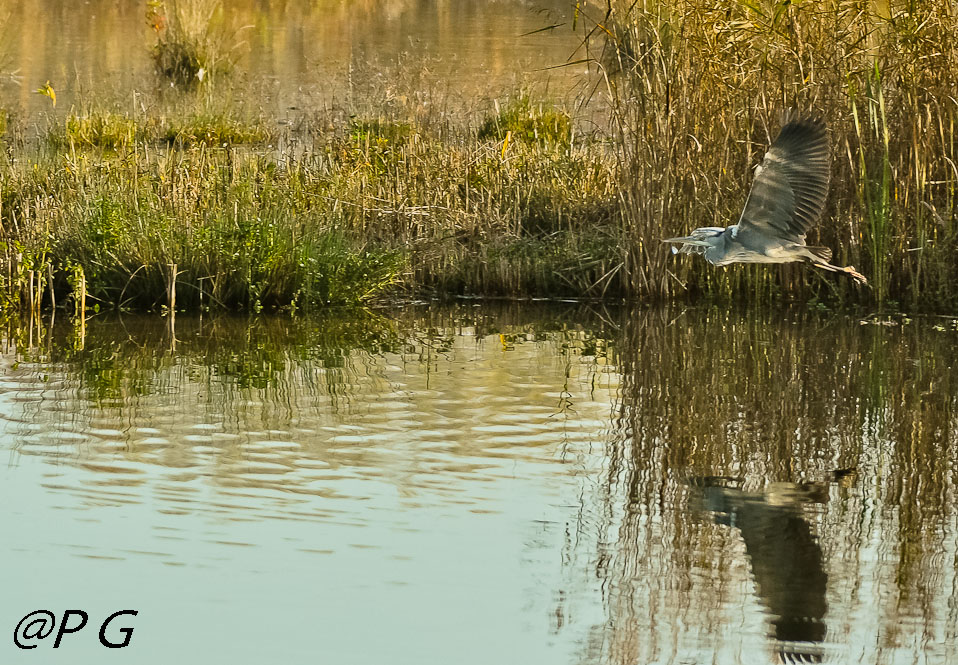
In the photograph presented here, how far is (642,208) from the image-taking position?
954 centimetres

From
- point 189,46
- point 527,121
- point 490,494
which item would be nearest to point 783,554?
point 490,494

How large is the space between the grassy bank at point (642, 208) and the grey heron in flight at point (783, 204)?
75.7 inches

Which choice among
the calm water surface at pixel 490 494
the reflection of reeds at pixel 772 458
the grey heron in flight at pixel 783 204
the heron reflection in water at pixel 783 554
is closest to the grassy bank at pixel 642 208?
the reflection of reeds at pixel 772 458

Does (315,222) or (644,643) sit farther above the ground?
(315,222)

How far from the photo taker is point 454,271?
1035 centimetres

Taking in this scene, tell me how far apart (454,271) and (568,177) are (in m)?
1.28

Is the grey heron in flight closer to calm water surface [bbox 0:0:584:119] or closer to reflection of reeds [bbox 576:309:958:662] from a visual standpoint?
reflection of reeds [bbox 576:309:958:662]

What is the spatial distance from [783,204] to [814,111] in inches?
92.5

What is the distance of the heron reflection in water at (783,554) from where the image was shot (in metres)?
3.98

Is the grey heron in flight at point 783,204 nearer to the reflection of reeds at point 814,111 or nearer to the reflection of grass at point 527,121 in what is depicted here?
the reflection of reeds at point 814,111

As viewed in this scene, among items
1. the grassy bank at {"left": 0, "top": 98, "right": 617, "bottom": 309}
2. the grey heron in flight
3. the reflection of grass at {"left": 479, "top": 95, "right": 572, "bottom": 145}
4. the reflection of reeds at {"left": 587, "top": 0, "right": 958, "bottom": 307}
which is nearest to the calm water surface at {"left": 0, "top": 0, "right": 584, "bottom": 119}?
the reflection of grass at {"left": 479, "top": 95, "right": 572, "bottom": 145}

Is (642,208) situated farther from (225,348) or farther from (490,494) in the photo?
(490,494)

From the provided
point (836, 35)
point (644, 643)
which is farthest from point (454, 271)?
point (644, 643)

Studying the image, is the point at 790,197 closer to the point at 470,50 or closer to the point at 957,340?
the point at 957,340
